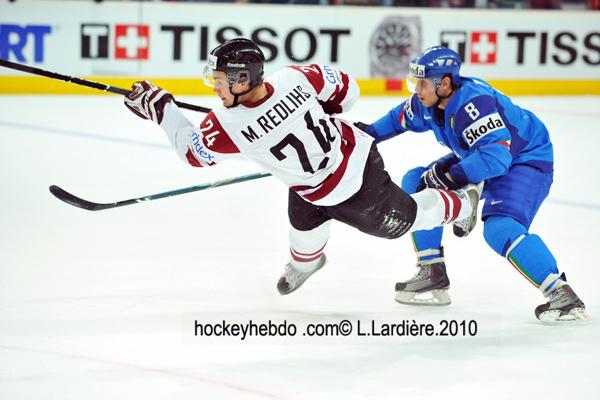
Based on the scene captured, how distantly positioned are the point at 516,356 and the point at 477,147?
71cm

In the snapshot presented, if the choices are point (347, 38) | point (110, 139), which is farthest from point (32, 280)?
point (347, 38)

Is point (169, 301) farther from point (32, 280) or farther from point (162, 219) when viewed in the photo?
point (162, 219)

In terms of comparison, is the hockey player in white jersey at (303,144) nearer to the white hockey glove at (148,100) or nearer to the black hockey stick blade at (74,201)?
the white hockey glove at (148,100)

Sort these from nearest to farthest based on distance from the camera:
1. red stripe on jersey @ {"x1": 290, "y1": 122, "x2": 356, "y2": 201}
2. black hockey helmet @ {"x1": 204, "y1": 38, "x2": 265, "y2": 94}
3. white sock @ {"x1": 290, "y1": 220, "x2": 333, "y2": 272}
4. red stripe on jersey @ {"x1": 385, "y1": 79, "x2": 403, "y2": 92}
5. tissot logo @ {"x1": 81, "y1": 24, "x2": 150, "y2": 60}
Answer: black hockey helmet @ {"x1": 204, "y1": 38, "x2": 265, "y2": 94}
red stripe on jersey @ {"x1": 290, "y1": 122, "x2": 356, "y2": 201}
white sock @ {"x1": 290, "y1": 220, "x2": 333, "y2": 272}
tissot logo @ {"x1": 81, "y1": 24, "x2": 150, "y2": 60}
red stripe on jersey @ {"x1": 385, "y1": 79, "x2": 403, "y2": 92}

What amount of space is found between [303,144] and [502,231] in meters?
0.74

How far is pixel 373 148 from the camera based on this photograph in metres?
3.91

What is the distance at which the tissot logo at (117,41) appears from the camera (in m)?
9.63

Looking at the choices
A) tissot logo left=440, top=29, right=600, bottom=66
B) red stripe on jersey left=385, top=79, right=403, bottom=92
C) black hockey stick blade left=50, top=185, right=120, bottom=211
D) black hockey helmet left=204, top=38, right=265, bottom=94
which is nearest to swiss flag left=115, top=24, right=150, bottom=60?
red stripe on jersey left=385, top=79, right=403, bottom=92

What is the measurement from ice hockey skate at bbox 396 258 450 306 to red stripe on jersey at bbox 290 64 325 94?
2.59 feet

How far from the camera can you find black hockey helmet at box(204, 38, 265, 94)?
3.48m

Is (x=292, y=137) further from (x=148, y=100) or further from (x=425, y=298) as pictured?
(x=425, y=298)

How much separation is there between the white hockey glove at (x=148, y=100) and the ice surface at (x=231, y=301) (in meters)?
0.67

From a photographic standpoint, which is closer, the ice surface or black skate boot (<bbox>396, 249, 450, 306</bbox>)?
the ice surface

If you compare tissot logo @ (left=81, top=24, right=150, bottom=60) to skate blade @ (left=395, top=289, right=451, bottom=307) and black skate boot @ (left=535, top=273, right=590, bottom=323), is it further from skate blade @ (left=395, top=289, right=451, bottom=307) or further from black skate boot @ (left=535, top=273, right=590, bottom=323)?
black skate boot @ (left=535, top=273, right=590, bottom=323)
